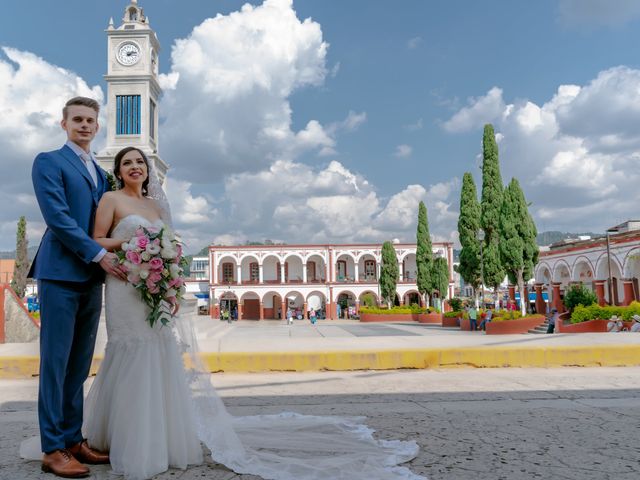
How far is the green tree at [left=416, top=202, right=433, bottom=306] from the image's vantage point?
35031 millimetres

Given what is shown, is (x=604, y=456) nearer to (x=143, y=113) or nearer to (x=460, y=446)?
(x=460, y=446)

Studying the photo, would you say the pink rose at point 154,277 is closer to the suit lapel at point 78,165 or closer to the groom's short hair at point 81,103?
the suit lapel at point 78,165

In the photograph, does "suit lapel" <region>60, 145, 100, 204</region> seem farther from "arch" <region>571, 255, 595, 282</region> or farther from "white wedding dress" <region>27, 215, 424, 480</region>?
"arch" <region>571, 255, 595, 282</region>

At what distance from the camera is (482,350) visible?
7.19 m

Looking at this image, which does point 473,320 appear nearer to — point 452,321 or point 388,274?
point 452,321

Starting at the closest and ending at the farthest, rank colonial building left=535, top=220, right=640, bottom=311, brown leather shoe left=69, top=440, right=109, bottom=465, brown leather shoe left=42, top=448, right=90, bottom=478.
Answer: brown leather shoe left=42, top=448, right=90, bottom=478, brown leather shoe left=69, top=440, right=109, bottom=465, colonial building left=535, top=220, right=640, bottom=311

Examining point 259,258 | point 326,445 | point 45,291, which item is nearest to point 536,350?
point 326,445

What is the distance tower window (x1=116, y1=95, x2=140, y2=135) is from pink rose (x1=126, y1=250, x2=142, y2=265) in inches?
1399

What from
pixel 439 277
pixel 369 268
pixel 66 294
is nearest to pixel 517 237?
pixel 439 277

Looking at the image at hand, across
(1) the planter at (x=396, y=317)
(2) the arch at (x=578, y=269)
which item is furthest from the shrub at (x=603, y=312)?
(1) the planter at (x=396, y=317)

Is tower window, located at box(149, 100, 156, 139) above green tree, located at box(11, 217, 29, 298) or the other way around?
above

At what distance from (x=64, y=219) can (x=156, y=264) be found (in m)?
0.51

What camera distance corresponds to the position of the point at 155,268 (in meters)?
2.76

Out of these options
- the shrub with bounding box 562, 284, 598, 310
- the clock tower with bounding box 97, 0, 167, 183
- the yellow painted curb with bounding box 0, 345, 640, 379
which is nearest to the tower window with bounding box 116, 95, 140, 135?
the clock tower with bounding box 97, 0, 167, 183
